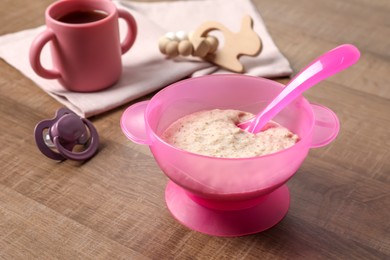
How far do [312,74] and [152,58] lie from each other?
41 cm

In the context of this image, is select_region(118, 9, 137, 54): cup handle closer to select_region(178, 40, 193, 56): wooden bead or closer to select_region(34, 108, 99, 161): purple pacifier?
select_region(178, 40, 193, 56): wooden bead

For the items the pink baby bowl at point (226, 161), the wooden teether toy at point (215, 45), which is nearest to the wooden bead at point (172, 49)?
the wooden teether toy at point (215, 45)

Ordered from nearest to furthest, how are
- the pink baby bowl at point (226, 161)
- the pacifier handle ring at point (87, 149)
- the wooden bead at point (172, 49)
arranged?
the pink baby bowl at point (226, 161), the pacifier handle ring at point (87, 149), the wooden bead at point (172, 49)

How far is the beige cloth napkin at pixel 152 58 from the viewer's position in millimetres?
902

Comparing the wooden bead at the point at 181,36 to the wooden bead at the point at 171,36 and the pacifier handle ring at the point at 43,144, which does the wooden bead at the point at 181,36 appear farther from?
the pacifier handle ring at the point at 43,144

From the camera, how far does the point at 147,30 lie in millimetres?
1064

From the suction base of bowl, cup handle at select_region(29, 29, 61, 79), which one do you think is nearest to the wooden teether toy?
cup handle at select_region(29, 29, 61, 79)

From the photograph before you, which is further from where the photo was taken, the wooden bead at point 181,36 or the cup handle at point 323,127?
the wooden bead at point 181,36

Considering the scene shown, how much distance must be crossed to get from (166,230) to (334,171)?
0.24m

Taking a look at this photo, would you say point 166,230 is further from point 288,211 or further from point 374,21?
point 374,21

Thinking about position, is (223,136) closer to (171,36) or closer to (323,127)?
(323,127)

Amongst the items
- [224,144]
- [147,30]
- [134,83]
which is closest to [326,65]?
[224,144]

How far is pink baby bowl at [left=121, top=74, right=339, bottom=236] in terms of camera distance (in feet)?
1.95

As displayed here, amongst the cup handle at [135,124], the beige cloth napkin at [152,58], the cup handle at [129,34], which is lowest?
the beige cloth napkin at [152,58]
